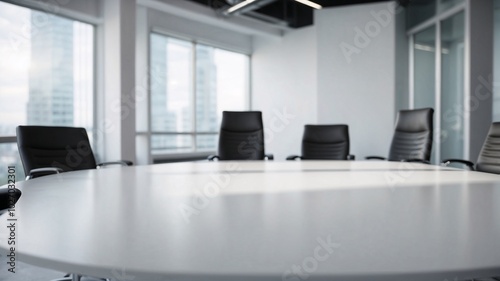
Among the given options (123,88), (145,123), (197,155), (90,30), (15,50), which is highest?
(90,30)

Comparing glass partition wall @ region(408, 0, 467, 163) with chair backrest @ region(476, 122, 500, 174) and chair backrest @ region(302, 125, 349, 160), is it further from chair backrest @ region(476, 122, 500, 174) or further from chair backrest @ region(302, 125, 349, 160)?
chair backrest @ region(476, 122, 500, 174)

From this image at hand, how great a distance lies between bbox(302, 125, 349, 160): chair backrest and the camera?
15.8 ft

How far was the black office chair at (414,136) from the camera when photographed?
3.91m

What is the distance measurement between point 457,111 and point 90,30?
6034mm

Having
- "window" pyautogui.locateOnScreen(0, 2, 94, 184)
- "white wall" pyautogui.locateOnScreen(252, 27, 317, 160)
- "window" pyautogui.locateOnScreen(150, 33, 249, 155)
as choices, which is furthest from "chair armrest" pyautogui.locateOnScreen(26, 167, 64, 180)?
"white wall" pyautogui.locateOnScreen(252, 27, 317, 160)

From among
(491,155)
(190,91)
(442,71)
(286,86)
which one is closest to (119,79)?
(190,91)

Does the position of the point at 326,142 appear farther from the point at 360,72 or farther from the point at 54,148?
the point at 54,148

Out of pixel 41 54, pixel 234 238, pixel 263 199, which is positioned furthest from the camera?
pixel 41 54

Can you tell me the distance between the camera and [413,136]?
13.6 feet

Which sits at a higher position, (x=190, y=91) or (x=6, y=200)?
(x=190, y=91)

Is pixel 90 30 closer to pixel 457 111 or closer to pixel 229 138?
pixel 229 138

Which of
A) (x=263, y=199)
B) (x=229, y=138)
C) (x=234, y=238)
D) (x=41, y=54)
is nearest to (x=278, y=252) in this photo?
(x=234, y=238)

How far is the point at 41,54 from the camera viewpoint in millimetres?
5102

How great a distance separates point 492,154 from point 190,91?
219 inches
